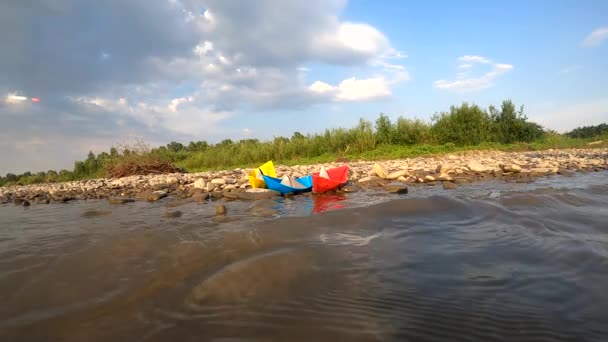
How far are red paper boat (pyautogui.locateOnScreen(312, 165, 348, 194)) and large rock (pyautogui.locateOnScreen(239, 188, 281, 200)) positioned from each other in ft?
2.71

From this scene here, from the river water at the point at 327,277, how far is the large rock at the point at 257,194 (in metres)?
2.01

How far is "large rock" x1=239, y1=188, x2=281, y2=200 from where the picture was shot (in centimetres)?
623

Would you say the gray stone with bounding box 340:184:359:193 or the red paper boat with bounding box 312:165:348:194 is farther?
the gray stone with bounding box 340:184:359:193

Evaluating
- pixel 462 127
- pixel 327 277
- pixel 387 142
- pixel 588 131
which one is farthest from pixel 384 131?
pixel 588 131

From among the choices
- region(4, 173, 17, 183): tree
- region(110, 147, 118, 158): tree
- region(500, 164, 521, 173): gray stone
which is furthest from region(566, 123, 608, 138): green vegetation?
region(4, 173, 17, 183): tree

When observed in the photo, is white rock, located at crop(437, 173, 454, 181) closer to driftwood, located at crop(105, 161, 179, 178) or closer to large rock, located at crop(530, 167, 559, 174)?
large rock, located at crop(530, 167, 559, 174)

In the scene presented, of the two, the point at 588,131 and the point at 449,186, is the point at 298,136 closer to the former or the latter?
the point at 449,186

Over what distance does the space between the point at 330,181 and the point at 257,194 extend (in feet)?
4.85

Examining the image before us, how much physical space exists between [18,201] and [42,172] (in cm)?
1780

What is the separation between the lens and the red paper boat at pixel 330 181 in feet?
21.0

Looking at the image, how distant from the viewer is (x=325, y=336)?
5.20 ft

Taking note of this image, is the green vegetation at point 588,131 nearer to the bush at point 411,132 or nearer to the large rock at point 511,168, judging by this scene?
the bush at point 411,132

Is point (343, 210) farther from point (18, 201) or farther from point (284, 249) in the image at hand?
point (18, 201)

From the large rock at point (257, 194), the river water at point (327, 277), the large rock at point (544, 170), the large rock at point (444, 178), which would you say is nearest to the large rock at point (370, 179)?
the large rock at point (444, 178)
